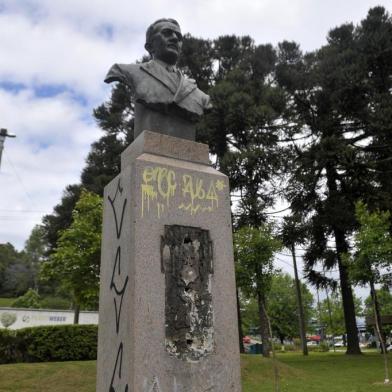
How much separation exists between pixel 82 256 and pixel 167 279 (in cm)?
1671

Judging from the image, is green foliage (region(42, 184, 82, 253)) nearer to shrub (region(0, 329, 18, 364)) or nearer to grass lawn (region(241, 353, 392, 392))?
shrub (region(0, 329, 18, 364))

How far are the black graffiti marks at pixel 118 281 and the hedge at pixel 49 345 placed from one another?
11.9m

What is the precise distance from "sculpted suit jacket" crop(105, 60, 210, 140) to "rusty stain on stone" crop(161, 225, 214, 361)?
1.48 meters

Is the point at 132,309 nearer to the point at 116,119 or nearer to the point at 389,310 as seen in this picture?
the point at 116,119

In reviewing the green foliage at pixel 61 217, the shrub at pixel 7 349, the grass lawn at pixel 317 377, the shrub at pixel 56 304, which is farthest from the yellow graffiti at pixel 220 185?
the shrub at pixel 56 304

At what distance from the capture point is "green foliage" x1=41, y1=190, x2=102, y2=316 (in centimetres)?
2047

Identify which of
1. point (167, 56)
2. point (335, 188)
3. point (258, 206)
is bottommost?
point (167, 56)

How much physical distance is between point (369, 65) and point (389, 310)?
30.8 metres

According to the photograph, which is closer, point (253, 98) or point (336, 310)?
point (253, 98)

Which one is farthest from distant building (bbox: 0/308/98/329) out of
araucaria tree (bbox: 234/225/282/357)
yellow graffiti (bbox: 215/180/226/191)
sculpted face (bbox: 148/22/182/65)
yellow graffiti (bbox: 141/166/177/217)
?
yellow graffiti (bbox: 141/166/177/217)

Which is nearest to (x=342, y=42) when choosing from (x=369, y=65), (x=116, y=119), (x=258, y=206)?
(x=369, y=65)

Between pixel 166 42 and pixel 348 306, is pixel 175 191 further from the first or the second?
pixel 348 306

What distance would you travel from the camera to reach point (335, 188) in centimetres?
2331

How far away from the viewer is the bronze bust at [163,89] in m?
5.46
